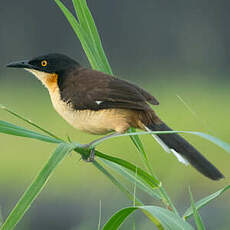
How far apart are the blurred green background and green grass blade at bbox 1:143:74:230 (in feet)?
14.3

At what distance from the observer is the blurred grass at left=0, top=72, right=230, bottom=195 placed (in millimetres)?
8180

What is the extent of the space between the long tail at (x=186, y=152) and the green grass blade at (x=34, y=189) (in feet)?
2.65

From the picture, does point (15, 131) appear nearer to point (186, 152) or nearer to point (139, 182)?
point (139, 182)

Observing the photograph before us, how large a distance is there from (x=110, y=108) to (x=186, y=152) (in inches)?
16.0

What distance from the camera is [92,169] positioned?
7934 mm

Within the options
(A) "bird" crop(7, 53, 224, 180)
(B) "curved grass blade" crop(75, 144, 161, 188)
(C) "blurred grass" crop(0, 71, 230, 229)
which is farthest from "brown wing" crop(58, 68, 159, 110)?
(C) "blurred grass" crop(0, 71, 230, 229)

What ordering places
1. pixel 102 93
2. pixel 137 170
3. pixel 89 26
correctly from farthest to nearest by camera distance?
pixel 102 93
pixel 89 26
pixel 137 170

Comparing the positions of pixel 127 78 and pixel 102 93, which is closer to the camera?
pixel 102 93

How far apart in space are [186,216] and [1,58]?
900 cm

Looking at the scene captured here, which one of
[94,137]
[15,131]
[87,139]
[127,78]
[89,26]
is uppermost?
[89,26]

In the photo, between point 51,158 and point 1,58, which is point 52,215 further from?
point 51,158

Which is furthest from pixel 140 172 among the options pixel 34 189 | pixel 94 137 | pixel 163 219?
pixel 94 137

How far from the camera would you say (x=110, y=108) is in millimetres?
3336

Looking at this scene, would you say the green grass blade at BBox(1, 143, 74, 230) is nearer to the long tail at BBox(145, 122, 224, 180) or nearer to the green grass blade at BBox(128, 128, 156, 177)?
the green grass blade at BBox(128, 128, 156, 177)
